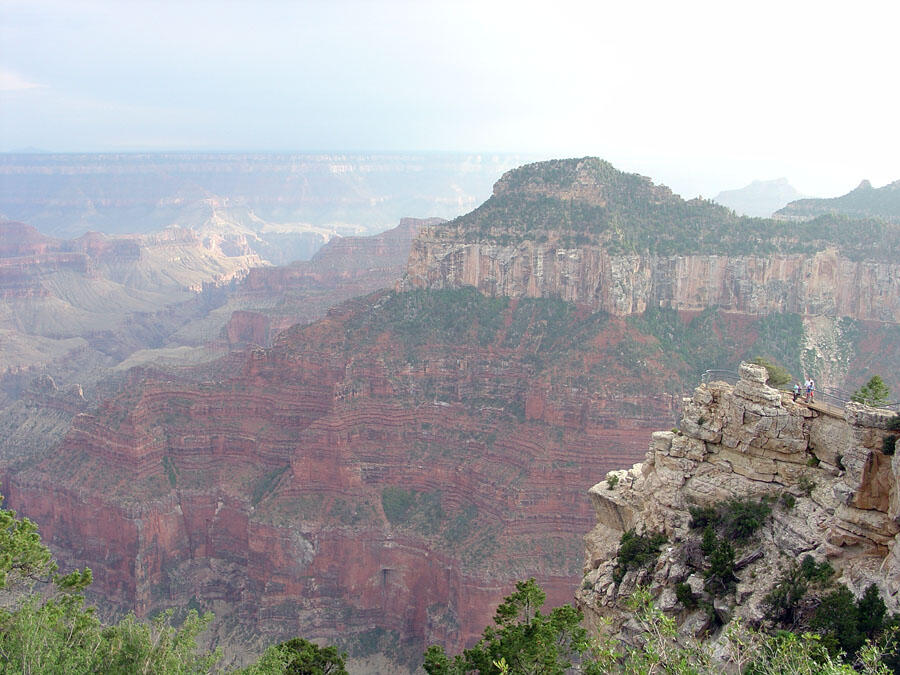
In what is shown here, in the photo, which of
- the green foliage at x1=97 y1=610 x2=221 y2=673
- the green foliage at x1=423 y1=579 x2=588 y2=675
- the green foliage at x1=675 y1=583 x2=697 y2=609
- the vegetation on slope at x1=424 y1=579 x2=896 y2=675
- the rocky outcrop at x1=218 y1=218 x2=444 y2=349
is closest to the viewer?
the vegetation on slope at x1=424 y1=579 x2=896 y2=675

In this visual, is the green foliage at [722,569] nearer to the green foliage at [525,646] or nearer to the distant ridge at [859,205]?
the green foliage at [525,646]

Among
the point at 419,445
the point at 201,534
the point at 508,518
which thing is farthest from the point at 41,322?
the point at 508,518

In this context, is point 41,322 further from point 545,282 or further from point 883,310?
point 883,310

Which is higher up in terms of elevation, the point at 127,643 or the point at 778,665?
the point at 778,665

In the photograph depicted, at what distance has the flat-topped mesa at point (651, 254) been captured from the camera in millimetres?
70062

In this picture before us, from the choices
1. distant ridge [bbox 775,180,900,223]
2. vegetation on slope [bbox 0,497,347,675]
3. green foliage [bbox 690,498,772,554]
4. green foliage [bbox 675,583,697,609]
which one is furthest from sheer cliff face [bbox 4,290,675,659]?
distant ridge [bbox 775,180,900,223]

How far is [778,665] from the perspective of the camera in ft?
58.4

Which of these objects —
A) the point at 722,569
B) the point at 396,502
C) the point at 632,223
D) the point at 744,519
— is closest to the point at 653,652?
the point at 722,569

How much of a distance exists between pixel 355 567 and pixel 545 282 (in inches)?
1425

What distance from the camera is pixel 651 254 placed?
236ft

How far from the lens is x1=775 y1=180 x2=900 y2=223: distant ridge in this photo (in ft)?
283

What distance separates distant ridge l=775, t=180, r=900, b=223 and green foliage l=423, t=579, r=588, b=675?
78237 millimetres

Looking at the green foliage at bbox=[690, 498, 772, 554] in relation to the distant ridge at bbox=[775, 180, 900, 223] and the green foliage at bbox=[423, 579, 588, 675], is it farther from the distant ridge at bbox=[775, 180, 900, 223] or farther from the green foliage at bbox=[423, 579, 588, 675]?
the distant ridge at bbox=[775, 180, 900, 223]

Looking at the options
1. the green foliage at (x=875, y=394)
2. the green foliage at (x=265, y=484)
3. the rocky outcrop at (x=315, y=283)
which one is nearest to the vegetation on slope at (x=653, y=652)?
the green foliage at (x=875, y=394)
